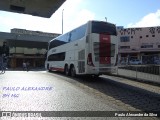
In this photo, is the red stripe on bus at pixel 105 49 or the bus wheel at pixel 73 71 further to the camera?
the bus wheel at pixel 73 71

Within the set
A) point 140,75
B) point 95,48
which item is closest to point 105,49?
point 95,48

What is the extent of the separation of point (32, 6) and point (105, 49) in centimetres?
1043

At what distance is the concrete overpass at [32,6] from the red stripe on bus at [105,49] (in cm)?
934

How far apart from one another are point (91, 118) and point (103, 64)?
10.4 metres

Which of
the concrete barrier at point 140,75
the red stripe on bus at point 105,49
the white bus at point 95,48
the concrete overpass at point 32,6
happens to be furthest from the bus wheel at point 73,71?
the concrete overpass at point 32,6

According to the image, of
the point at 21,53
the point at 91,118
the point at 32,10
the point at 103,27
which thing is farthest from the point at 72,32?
the point at 21,53

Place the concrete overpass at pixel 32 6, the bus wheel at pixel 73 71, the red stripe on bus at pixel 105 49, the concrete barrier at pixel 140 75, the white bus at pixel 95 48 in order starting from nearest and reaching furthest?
the concrete overpass at pixel 32 6
the concrete barrier at pixel 140 75
the white bus at pixel 95 48
the red stripe on bus at pixel 105 49
the bus wheel at pixel 73 71

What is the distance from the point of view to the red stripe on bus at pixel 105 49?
55.4ft

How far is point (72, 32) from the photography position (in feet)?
67.2

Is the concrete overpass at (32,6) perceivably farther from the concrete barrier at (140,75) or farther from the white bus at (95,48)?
the concrete barrier at (140,75)

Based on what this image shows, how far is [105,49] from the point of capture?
17.1 metres

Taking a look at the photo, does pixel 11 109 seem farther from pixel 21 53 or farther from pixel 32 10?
pixel 21 53

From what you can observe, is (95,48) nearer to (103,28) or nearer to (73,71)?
(103,28)

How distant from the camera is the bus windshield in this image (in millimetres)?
16797
